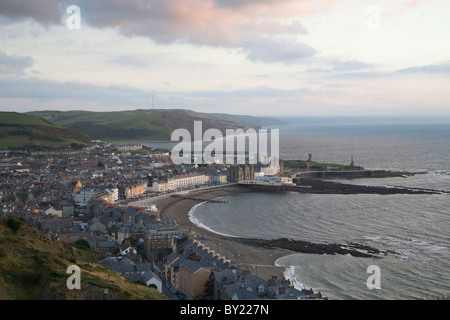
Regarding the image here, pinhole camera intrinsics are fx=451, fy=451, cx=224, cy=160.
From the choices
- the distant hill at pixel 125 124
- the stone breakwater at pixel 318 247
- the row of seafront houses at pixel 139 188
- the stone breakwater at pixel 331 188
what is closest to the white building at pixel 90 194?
the row of seafront houses at pixel 139 188

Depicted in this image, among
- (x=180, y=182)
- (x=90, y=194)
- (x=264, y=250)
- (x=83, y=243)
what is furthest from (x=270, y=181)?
(x=83, y=243)

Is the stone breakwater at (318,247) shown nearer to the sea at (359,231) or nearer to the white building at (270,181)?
the sea at (359,231)

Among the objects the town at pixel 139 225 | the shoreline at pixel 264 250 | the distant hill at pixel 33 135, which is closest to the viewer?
the town at pixel 139 225

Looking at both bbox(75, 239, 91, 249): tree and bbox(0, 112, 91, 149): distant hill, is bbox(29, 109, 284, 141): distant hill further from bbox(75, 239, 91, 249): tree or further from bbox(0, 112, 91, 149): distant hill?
bbox(75, 239, 91, 249): tree

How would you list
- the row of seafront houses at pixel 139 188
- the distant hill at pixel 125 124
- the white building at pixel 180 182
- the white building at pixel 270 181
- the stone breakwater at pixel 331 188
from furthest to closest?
1. the distant hill at pixel 125 124
2. the white building at pixel 270 181
3. the white building at pixel 180 182
4. the stone breakwater at pixel 331 188
5. the row of seafront houses at pixel 139 188

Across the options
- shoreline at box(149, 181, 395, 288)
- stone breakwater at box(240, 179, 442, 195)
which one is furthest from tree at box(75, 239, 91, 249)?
stone breakwater at box(240, 179, 442, 195)

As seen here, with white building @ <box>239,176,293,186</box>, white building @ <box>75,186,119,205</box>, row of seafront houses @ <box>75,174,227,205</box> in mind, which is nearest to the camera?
white building @ <box>75,186,119,205</box>

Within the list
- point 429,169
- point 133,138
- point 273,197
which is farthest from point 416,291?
point 133,138
